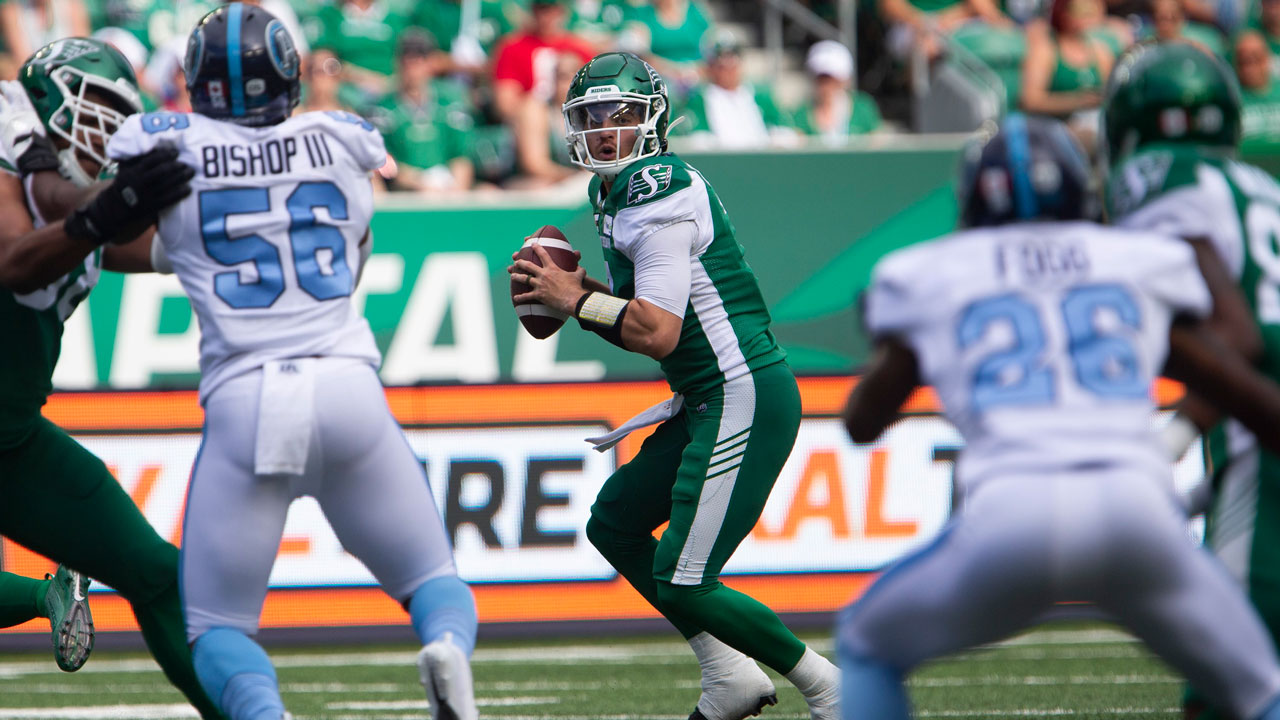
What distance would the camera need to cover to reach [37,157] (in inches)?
153

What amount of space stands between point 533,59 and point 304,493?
6867 millimetres

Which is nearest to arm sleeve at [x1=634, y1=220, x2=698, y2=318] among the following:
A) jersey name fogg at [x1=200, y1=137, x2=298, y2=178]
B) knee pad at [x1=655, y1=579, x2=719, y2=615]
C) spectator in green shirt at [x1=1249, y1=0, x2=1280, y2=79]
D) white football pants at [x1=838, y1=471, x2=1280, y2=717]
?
knee pad at [x1=655, y1=579, x2=719, y2=615]

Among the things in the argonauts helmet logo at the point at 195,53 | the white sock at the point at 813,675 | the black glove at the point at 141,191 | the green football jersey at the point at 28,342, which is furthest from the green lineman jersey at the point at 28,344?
the white sock at the point at 813,675

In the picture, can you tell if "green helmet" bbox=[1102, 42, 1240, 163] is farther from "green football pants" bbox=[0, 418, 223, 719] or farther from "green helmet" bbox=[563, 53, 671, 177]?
"green football pants" bbox=[0, 418, 223, 719]

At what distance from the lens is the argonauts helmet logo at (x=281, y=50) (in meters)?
3.51

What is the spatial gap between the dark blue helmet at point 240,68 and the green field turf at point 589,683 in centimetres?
244

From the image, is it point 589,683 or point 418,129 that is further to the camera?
point 418,129

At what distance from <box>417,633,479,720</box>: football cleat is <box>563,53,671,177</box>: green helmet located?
5.52 feet

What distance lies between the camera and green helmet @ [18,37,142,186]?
394cm

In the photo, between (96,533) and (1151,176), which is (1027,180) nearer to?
(1151,176)

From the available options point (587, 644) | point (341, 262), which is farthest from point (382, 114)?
point (341, 262)

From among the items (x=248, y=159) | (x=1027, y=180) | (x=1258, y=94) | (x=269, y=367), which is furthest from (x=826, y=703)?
(x=1258, y=94)

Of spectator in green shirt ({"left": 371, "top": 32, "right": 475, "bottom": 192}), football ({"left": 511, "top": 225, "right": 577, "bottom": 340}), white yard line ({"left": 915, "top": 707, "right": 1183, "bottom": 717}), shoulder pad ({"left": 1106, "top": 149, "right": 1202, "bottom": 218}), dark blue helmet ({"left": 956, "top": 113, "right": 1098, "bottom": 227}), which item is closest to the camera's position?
dark blue helmet ({"left": 956, "top": 113, "right": 1098, "bottom": 227})

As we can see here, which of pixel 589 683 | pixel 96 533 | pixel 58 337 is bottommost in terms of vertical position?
pixel 589 683
